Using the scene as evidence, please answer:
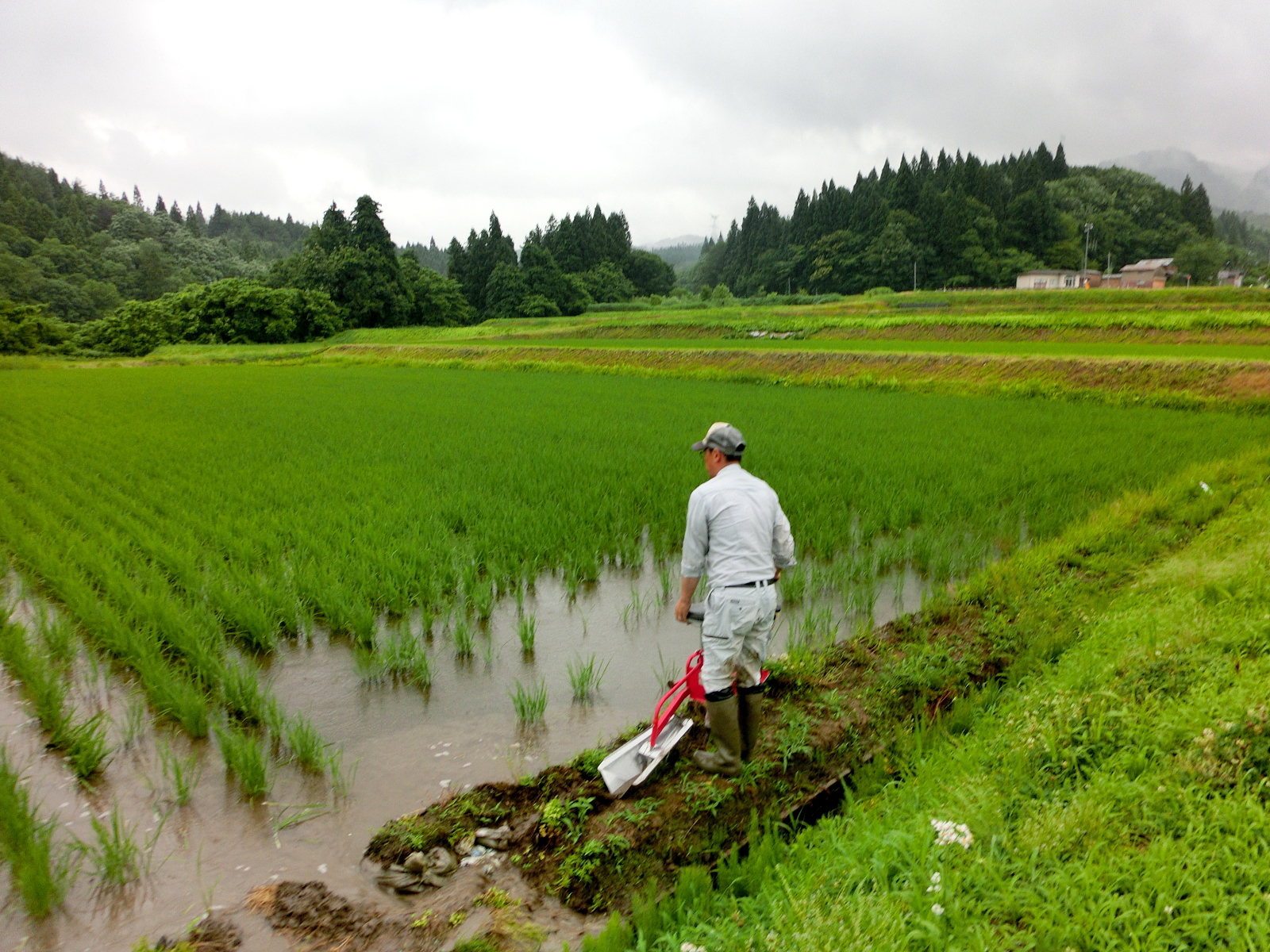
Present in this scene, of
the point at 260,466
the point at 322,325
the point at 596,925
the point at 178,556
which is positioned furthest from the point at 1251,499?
the point at 322,325

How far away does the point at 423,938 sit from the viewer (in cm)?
217

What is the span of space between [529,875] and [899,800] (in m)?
1.40

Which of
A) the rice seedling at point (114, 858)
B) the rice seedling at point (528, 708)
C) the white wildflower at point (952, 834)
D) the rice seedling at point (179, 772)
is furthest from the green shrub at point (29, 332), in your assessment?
the white wildflower at point (952, 834)

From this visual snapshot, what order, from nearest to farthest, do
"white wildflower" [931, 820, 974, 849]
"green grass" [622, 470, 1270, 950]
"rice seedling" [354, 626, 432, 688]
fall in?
"green grass" [622, 470, 1270, 950], "white wildflower" [931, 820, 974, 849], "rice seedling" [354, 626, 432, 688]

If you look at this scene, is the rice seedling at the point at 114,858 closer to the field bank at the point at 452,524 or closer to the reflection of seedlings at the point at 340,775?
the field bank at the point at 452,524

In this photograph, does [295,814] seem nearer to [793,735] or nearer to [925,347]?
[793,735]

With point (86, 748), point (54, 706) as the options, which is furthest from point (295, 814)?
point (54, 706)

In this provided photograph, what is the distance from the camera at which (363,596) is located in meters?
4.62

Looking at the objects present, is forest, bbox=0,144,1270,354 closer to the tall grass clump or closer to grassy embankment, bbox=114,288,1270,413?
grassy embankment, bbox=114,288,1270,413

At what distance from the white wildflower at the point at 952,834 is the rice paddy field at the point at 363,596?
755 millimetres

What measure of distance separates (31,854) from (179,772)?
532 millimetres

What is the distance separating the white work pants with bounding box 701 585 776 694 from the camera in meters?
2.67

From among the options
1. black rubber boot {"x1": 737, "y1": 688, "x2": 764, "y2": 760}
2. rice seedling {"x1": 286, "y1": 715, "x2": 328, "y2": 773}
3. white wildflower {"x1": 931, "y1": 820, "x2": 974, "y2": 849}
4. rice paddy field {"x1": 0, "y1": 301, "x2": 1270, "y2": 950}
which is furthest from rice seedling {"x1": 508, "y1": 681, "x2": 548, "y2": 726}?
white wildflower {"x1": 931, "y1": 820, "x2": 974, "y2": 849}

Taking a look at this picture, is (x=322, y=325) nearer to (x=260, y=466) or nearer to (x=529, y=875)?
(x=260, y=466)
